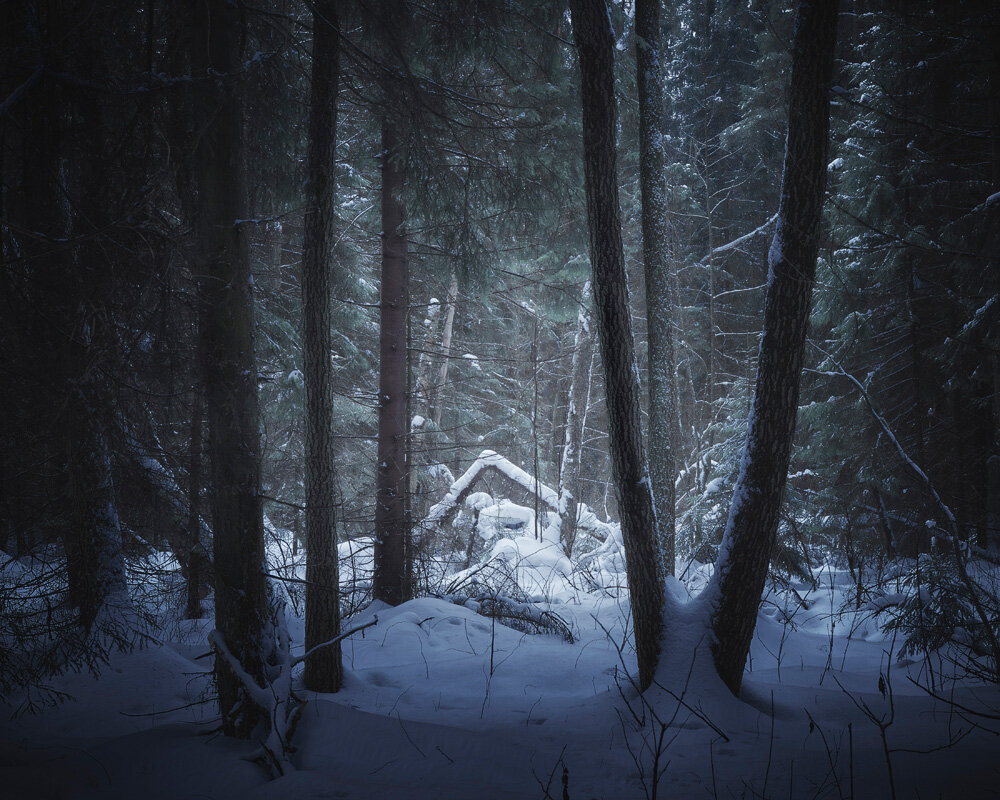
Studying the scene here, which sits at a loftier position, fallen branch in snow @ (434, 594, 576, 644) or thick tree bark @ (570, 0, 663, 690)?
thick tree bark @ (570, 0, 663, 690)

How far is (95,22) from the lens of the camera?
4344 mm

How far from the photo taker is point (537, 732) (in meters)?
3.85

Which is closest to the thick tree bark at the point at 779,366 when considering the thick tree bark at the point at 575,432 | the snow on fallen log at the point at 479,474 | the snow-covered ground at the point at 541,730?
the snow-covered ground at the point at 541,730

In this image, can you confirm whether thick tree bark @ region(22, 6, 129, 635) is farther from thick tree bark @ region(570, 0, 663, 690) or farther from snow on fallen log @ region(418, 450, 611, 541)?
snow on fallen log @ region(418, 450, 611, 541)

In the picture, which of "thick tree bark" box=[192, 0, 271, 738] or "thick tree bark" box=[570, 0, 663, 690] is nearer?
"thick tree bark" box=[192, 0, 271, 738]

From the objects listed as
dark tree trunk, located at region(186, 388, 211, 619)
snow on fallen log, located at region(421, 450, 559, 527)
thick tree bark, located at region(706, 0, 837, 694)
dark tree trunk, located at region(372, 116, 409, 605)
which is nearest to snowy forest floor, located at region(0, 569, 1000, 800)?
thick tree bark, located at region(706, 0, 837, 694)

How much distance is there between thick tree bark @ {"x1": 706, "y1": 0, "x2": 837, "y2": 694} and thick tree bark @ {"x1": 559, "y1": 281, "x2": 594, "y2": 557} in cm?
732

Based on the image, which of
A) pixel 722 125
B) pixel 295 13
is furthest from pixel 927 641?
pixel 722 125

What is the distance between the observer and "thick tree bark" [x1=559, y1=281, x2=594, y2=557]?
12.3 metres

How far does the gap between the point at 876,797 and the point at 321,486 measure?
4.17m

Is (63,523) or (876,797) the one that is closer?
(876,797)

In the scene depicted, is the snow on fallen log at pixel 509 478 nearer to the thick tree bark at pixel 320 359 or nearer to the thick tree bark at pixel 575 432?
the thick tree bark at pixel 575 432

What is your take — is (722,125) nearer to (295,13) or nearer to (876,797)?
(295,13)

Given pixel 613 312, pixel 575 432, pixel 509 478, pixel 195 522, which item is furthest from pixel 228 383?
pixel 575 432
